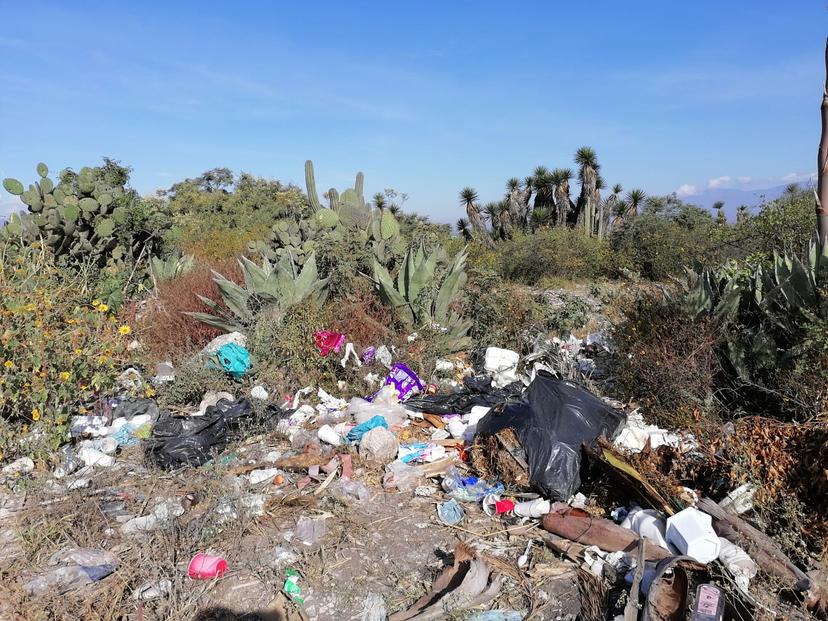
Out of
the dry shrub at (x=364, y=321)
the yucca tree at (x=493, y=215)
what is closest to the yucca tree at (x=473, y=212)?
the yucca tree at (x=493, y=215)

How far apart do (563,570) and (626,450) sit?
1279 millimetres

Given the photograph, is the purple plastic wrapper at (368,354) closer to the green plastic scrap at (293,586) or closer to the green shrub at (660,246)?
the green plastic scrap at (293,586)

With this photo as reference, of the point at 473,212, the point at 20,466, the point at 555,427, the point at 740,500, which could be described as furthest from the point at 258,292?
the point at 473,212

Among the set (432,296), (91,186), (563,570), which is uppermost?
(91,186)

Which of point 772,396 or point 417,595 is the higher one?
point 772,396

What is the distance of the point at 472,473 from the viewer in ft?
13.0

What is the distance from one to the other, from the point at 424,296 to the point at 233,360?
2.13 meters

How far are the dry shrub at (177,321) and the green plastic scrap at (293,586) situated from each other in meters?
3.75

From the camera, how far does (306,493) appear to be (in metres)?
3.70

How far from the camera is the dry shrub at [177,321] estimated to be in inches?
252

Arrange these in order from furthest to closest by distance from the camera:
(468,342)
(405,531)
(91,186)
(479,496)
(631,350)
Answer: (91,186) → (468,342) → (631,350) → (479,496) → (405,531)

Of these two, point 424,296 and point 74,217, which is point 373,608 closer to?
point 424,296

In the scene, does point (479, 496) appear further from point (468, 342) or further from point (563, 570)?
point (468, 342)

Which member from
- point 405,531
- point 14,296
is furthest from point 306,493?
point 14,296
